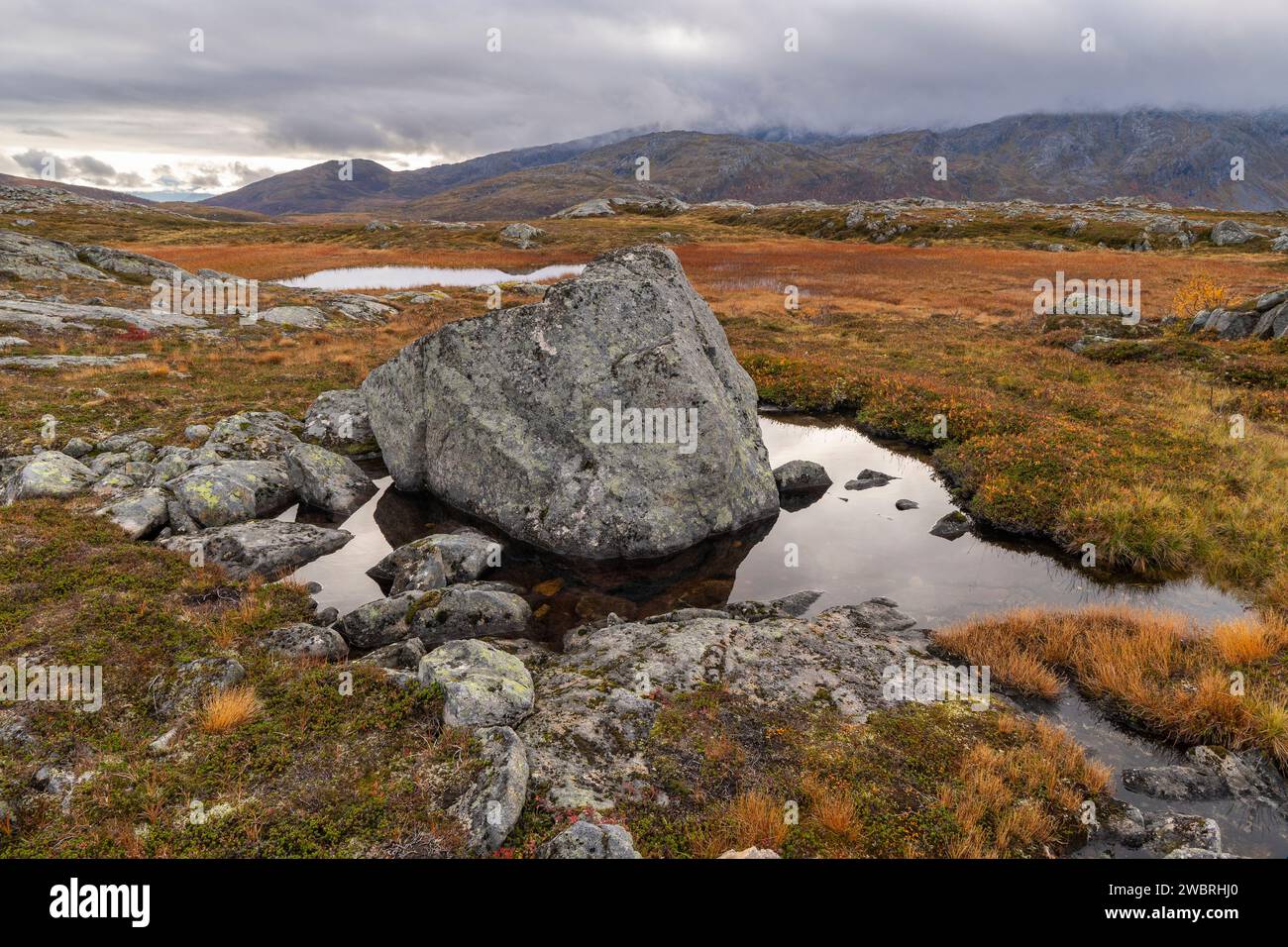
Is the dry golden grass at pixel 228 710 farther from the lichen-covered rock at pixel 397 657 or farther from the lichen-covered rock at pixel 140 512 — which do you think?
the lichen-covered rock at pixel 140 512

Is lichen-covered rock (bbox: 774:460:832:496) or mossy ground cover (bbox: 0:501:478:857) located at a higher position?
lichen-covered rock (bbox: 774:460:832:496)

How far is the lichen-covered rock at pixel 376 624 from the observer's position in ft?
41.1

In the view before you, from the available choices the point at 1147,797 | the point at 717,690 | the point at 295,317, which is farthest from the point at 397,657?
the point at 295,317

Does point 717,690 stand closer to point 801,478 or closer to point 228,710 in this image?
point 228,710

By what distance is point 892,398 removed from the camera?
27.7 metres

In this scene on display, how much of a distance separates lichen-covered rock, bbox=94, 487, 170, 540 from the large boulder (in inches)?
246

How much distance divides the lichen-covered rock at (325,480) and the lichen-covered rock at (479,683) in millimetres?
9947

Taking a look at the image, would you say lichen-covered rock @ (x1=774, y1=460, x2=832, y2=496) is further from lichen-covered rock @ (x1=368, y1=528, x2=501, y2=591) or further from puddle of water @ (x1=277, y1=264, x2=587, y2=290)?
puddle of water @ (x1=277, y1=264, x2=587, y2=290)

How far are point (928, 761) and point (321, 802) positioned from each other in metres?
8.14

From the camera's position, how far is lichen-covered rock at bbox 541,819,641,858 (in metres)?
7.09

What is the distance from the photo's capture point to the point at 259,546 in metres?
15.3

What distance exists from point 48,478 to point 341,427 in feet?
A: 27.4

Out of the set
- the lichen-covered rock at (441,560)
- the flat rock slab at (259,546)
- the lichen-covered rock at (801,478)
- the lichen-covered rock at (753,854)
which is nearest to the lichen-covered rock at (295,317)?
the flat rock slab at (259,546)

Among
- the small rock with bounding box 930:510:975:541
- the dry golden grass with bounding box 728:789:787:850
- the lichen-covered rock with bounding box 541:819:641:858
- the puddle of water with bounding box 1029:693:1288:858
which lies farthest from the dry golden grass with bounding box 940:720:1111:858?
the small rock with bounding box 930:510:975:541
